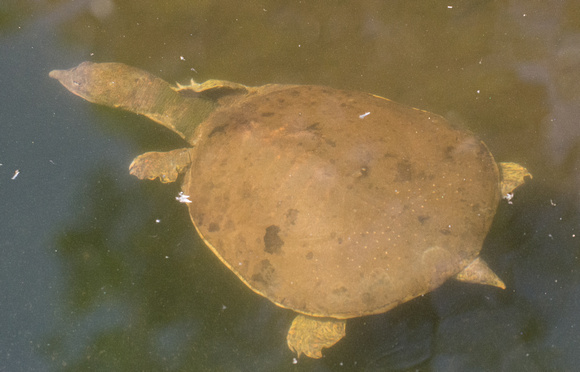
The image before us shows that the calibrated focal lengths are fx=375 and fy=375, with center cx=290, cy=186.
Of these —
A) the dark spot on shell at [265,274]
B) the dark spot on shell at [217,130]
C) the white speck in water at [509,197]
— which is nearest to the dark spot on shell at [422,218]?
the dark spot on shell at [265,274]

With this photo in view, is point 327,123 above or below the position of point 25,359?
above

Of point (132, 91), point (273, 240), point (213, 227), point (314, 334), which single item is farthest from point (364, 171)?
point (132, 91)

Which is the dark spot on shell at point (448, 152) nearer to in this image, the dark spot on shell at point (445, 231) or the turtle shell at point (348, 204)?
the turtle shell at point (348, 204)

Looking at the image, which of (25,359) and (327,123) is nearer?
(327,123)

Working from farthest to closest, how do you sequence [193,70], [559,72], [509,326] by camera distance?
[193,70], [559,72], [509,326]

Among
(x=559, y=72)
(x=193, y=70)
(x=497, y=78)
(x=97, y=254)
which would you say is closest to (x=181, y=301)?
(x=97, y=254)

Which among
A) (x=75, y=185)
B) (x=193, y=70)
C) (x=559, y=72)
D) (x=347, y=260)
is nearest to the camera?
(x=347, y=260)

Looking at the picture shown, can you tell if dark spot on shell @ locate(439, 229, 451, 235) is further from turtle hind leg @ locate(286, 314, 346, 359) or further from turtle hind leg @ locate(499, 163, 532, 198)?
turtle hind leg @ locate(286, 314, 346, 359)

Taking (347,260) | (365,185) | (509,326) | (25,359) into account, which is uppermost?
(365,185)

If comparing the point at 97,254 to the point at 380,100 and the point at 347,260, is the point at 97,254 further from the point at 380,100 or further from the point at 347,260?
the point at 380,100

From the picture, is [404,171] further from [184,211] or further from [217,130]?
[184,211]
